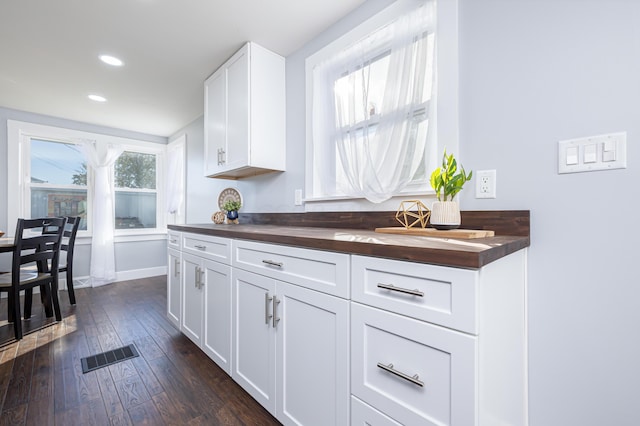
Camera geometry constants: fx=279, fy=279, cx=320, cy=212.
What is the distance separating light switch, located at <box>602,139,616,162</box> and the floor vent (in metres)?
2.79

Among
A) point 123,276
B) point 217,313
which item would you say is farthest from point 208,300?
point 123,276

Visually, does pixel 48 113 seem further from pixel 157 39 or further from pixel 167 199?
pixel 157 39

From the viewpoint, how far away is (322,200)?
197 centimetres

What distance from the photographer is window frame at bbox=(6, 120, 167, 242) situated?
3424 millimetres

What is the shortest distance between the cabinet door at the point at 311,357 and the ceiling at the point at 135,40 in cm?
175

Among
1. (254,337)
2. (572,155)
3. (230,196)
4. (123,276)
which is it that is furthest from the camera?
(123,276)

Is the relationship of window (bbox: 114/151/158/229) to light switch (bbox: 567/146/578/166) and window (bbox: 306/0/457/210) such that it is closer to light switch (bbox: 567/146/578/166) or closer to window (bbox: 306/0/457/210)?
window (bbox: 306/0/457/210)

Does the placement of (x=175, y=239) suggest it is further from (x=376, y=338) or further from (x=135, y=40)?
(x=376, y=338)

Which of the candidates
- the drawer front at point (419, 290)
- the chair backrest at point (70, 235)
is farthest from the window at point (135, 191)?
the drawer front at point (419, 290)

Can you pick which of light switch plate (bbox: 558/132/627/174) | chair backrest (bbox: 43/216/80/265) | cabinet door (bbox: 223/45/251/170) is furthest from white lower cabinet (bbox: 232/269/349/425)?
chair backrest (bbox: 43/216/80/265)

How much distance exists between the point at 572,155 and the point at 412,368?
0.95 meters

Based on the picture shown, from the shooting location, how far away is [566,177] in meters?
1.04

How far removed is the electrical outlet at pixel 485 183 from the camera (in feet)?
3.99

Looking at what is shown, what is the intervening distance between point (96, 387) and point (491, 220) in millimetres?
2304
